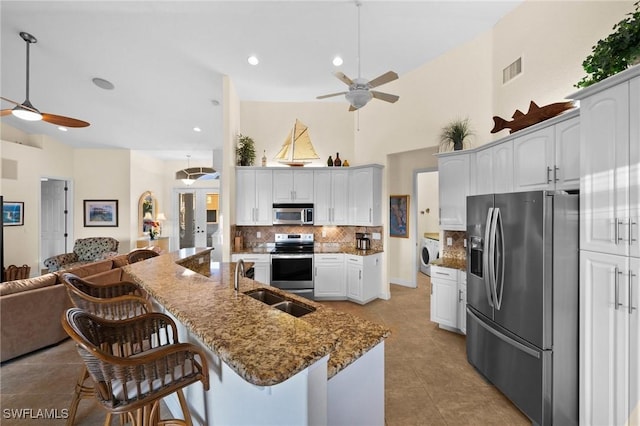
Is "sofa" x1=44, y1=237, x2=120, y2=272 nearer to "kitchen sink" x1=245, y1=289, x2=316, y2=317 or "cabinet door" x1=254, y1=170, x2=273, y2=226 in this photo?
"cabinet door" x1=254, y1=170, x2=273, y2=226

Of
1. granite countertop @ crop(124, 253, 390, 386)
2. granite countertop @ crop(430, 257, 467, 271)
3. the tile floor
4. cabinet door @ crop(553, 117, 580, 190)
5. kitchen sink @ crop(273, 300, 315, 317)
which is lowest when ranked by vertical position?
the tile floor

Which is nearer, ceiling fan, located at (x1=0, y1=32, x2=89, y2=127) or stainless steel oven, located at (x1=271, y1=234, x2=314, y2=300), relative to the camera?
ceiling fan, located at (x1=0, y1=32, x2=89, y2=127)

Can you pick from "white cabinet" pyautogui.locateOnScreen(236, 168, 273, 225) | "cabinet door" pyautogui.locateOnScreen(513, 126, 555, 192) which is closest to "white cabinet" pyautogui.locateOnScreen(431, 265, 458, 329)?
"cabinet door" pyautogui.locateOnScreen(513, 126, 555, 192)

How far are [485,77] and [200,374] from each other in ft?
15.0

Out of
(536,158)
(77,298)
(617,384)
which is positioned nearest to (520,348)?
(617,384)

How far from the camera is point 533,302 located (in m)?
2.03

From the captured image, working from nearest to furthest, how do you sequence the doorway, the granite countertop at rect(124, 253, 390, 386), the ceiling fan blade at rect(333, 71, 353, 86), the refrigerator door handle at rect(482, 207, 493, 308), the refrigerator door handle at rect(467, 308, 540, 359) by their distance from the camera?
the granite countertop at rect(124, 253, 390, 386)
the refrigerator door handle at rect(467, 308, 540, 359)
the refrigerator door handle at rect(482, 207, 493, 308)
the ceiling fan blade at rect(333, 71, 353, 86)
the doorway

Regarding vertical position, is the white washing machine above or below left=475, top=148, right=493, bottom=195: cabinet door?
below

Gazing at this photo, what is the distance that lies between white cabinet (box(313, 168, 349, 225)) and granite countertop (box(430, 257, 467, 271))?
1.78 m

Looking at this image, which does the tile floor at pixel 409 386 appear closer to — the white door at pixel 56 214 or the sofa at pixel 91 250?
the sofa at pixel 91 250

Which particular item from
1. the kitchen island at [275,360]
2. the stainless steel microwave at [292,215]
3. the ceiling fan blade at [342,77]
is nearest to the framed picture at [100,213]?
the stainless steel microwave at [292,215]

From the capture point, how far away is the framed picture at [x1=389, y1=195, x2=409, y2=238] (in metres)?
5.73

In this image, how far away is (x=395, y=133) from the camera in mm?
4859

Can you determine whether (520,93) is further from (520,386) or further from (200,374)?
(200,374)
